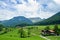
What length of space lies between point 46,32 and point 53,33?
7288 millimetres

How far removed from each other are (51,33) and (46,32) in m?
6.79

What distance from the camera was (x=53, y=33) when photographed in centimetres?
16312

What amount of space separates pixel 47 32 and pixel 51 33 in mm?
5416

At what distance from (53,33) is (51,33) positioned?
91.0 inches

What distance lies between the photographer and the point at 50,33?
162125 mm

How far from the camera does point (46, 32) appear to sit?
167375mm

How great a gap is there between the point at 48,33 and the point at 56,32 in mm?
7870

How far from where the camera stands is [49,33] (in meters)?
163

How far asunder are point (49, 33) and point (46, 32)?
529 centimetres

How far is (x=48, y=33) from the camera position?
163250mm

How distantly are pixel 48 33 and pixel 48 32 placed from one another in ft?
5.95

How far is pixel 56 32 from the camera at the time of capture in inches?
6516

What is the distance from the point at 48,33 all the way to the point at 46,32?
4.41 meters
